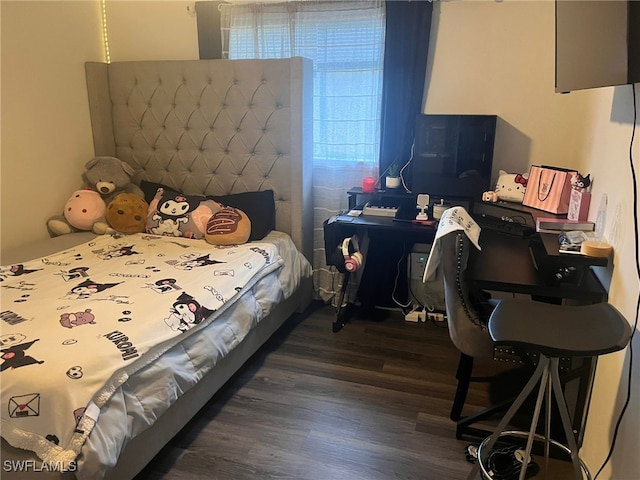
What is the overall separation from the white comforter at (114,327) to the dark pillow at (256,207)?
0.50ft

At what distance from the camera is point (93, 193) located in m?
2.98

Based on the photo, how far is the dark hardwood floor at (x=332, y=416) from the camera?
75.4 inches

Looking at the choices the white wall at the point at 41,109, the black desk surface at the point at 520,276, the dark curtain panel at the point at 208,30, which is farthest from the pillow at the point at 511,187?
the white wall at the point at 41,109

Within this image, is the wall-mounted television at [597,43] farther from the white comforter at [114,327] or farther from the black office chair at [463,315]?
the white comforter at [114,327]

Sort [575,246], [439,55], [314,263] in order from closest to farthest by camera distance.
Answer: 1. [575,246]
2. [439,55]
3. [314,263]

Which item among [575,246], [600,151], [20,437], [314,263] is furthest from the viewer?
[314,263]

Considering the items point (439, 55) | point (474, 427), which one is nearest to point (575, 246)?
point (474, 427)

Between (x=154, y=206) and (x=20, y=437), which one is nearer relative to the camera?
(x=20, y=437)

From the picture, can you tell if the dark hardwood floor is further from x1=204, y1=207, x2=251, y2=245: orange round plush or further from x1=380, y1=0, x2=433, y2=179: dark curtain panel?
x1=380, y1=0, x2=433, y2=179: dark curtain panel

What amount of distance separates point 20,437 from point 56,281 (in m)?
0.92

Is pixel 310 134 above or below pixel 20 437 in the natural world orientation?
above

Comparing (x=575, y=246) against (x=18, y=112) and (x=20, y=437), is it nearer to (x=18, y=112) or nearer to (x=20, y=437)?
(x=20, y=437)

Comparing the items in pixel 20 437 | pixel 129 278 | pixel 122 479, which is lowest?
pixel 122 479

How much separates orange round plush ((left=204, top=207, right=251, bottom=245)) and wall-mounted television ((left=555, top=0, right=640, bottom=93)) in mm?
1711
